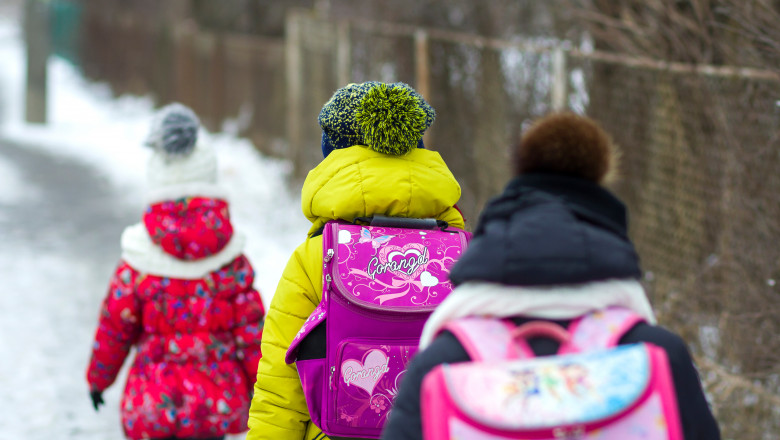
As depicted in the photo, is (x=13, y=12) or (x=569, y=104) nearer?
(x=569, y=104)

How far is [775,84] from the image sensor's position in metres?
4.21

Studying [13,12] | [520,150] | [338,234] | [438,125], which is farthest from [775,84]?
[13,12]

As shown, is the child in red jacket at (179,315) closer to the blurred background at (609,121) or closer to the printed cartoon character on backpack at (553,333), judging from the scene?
the blurred background at (609,121)

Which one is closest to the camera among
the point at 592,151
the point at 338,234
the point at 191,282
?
the point at 592,151

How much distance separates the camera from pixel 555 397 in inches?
66.5

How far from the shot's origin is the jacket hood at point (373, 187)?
273 cm

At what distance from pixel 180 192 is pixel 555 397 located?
2.62 m

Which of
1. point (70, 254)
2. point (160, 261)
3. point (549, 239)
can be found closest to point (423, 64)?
point (70, 254)

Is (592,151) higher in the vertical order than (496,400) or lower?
higher

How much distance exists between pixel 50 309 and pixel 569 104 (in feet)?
14.0

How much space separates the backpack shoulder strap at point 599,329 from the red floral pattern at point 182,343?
7.66 ft

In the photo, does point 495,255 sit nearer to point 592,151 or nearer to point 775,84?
point 592,151

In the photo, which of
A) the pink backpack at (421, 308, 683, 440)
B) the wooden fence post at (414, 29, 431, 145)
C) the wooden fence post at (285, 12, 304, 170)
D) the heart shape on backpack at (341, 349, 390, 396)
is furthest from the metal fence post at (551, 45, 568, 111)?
the wooden fence post at (285, 12, 304, 170)

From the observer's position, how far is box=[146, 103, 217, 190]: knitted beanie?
13.3ft
